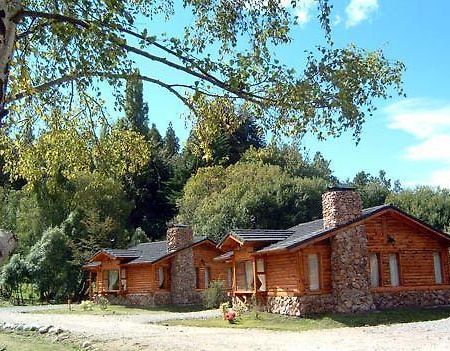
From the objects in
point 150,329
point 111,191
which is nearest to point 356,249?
point 150,329

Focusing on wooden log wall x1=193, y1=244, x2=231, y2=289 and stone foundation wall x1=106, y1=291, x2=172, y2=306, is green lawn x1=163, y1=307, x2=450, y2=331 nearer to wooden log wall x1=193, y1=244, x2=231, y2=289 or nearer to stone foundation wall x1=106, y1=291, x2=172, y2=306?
stone foundation wall x1=106, y1=291, x2=172, y2=306

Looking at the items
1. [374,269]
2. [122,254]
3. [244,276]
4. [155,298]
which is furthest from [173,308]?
[374,269]

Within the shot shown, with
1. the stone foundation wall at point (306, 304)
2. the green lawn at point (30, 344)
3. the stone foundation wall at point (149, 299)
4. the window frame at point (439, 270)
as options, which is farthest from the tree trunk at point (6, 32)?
the stone foundation wall at point (149, 299)

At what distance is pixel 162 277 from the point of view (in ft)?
93.3

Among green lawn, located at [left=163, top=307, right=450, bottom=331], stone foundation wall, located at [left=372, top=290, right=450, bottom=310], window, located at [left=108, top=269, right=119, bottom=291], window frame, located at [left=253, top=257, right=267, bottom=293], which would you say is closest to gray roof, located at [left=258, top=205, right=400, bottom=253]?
window frame, located at [left=253, top=257, right=267, bottom=293]

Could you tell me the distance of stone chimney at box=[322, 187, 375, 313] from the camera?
60.5ft

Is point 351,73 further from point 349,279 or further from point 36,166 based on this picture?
point 349,279

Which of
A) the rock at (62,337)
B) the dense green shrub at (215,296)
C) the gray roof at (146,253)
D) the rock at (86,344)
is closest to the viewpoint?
the rock at (86,344)

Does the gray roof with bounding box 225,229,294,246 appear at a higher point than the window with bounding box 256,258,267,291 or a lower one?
higher

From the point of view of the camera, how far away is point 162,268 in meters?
28.4

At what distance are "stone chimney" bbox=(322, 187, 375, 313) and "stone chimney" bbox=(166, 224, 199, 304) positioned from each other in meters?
10.8

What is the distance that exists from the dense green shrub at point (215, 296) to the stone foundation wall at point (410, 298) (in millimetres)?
8281

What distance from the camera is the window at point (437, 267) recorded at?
66.6 ft

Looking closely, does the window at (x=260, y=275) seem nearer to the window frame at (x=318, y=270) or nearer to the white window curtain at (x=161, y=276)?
the window frame at (x=318, y=270)
